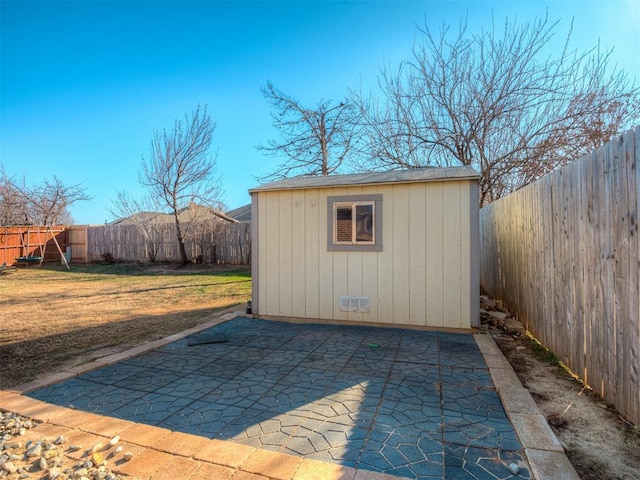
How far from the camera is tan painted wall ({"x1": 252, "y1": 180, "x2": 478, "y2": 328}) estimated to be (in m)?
4.43

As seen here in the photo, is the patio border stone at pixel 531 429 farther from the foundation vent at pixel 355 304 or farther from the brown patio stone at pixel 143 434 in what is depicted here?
the brown patio stone at pixel 143 434

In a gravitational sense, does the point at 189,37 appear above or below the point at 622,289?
above

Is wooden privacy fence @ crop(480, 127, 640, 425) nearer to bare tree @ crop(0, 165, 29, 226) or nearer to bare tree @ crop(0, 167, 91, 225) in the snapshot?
bare tree @ crop(0, 167, 91, 225)

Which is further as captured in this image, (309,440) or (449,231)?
(449,231)

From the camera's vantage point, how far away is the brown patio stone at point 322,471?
1627 millimetres

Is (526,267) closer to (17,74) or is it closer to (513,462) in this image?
(513,462)

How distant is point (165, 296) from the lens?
762 centimetres

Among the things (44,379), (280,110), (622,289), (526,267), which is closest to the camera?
(622,289)

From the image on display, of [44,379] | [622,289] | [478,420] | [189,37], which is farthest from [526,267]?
[189,37]

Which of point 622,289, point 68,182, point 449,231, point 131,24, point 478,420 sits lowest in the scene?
point 478,420

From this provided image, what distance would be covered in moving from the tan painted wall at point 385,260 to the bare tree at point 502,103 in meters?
4.58

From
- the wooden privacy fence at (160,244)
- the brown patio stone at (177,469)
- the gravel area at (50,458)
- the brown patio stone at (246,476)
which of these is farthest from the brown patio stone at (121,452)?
the wooden privacy fence at (160,244)

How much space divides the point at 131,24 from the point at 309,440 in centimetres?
851

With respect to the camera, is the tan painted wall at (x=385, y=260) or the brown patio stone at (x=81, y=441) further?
the tan painted wall at (x=385, y=260)
